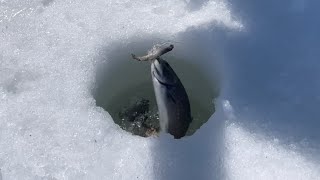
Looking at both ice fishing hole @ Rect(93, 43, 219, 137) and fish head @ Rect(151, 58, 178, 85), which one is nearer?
fish head @ Rect(151, 58, 178, 85)

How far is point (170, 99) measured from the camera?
2166mm

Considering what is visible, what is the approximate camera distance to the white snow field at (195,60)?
6.43ft

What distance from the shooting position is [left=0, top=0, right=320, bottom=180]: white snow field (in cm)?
196

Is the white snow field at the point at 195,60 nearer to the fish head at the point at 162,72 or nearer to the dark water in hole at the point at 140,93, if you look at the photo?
the dark water in hole at the point at 140,93

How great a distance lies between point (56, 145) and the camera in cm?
203

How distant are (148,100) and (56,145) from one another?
59 cm

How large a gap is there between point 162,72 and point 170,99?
0.40 feet

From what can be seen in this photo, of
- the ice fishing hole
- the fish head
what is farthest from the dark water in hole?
the fish head

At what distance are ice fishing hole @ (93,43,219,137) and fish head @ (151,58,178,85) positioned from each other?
0.22 meters

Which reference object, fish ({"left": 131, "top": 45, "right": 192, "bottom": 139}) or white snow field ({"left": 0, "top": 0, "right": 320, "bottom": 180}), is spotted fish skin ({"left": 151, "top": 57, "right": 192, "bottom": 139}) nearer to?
fish ({"left": 131, "top": 45, "right": 192, "bottom": 139})

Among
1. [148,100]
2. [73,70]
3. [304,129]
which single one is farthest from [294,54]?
[73,70]

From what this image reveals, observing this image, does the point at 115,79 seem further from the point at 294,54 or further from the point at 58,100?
the point at 294,54

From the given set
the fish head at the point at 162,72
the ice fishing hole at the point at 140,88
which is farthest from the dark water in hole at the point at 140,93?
the fish head at the point at 162,72

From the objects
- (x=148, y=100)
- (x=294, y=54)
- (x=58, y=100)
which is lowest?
(x=148, y=100)
